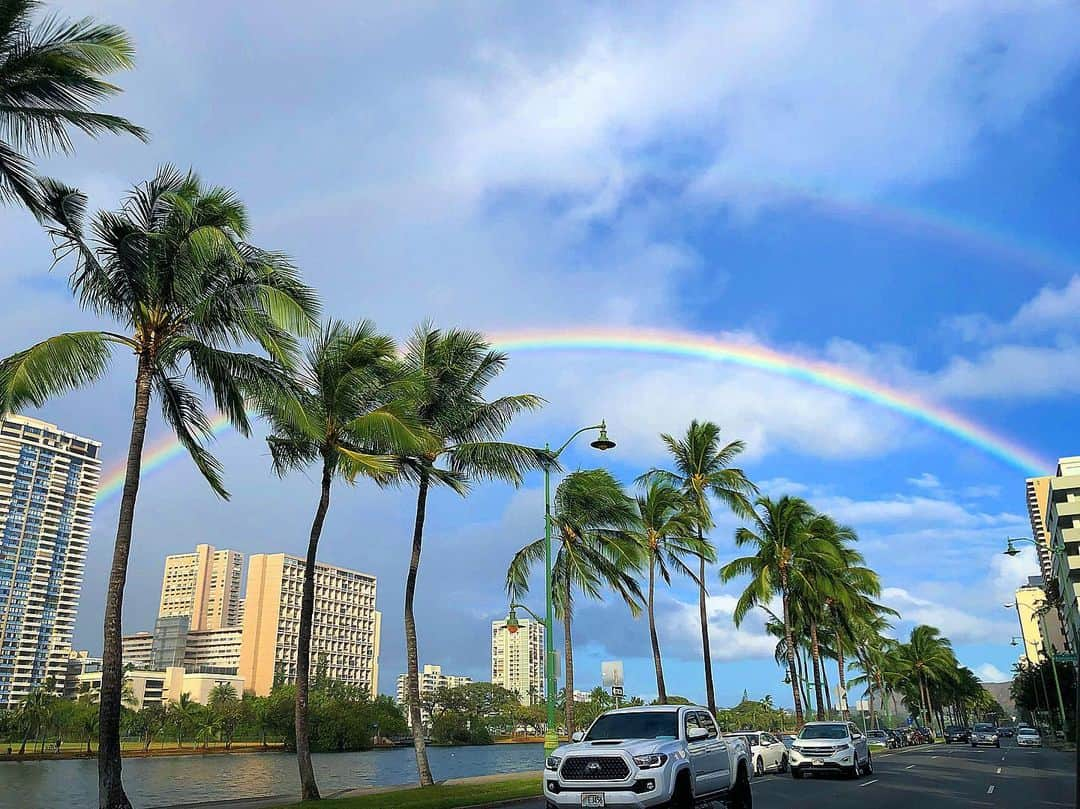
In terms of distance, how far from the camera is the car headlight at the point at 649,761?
11388mm

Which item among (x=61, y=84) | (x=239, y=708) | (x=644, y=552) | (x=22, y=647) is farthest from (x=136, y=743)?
(x=61, y=84)

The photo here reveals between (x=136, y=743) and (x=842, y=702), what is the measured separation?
95789 millimetres

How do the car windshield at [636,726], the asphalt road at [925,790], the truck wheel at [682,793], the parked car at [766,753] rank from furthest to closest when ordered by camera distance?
1. the parked car at [766,753]
2. the asphalt road at [925,790]
3. the car windshield at [636,726]
4. the truck wheel at [682,793]

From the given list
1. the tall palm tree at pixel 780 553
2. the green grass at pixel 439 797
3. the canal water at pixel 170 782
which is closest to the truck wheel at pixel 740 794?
the green grass at pixel 439 797

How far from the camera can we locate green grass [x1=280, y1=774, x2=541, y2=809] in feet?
55.3

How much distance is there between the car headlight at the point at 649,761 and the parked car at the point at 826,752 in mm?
16114

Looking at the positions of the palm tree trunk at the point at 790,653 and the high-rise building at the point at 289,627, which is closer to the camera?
the palm tree trunk at the point at 790,653

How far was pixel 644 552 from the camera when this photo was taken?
125 feet

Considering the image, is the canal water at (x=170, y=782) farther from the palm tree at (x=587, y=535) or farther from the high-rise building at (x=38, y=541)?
the high-rise building at (x=38, y=541)

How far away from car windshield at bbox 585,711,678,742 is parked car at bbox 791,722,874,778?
14.5m

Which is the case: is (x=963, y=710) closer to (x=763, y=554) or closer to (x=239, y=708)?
(x=239, y=708)

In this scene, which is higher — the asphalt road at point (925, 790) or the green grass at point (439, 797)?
the green grass at point (439, 797)

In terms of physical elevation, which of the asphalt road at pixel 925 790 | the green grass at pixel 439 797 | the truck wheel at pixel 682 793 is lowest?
the asphalt road at pixel 925 790

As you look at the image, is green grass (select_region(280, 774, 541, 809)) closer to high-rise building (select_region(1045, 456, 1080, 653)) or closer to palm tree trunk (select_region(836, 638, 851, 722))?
palm tree trunk (select_region(836, 638, 851, 722))
